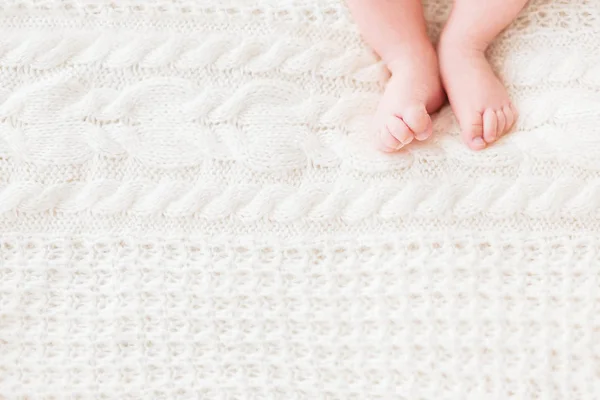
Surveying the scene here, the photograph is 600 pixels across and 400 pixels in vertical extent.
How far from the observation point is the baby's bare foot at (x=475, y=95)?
0.94 m

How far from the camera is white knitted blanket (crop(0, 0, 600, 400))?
3.06 feet

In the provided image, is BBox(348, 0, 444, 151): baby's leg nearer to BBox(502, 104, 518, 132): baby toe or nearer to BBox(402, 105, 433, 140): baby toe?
BBox(402, 105, 433, 140): baby toe

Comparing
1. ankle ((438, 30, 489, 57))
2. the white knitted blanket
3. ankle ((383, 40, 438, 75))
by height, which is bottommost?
the white knitted blanket

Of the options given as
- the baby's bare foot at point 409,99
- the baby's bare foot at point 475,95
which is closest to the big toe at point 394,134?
the baby's bare foot at point 409,99

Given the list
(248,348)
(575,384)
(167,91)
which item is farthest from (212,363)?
(575,384)

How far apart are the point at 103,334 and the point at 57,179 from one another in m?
0.25

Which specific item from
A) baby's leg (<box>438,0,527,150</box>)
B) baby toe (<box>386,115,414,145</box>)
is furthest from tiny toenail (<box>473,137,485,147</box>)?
baby toe (<box>386,115,414,145</box>)

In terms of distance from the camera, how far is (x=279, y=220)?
37.7 inches

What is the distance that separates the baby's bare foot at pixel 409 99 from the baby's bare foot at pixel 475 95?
1.0 inches

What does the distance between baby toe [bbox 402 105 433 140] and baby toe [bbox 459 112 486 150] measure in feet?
0.20

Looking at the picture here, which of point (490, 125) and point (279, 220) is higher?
→ point (490, 125)

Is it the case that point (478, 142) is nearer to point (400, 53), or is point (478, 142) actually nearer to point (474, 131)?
point (474, 131)

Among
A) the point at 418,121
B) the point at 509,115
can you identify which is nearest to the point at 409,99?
the point at 418,121

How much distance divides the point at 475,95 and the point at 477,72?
0.12ft
